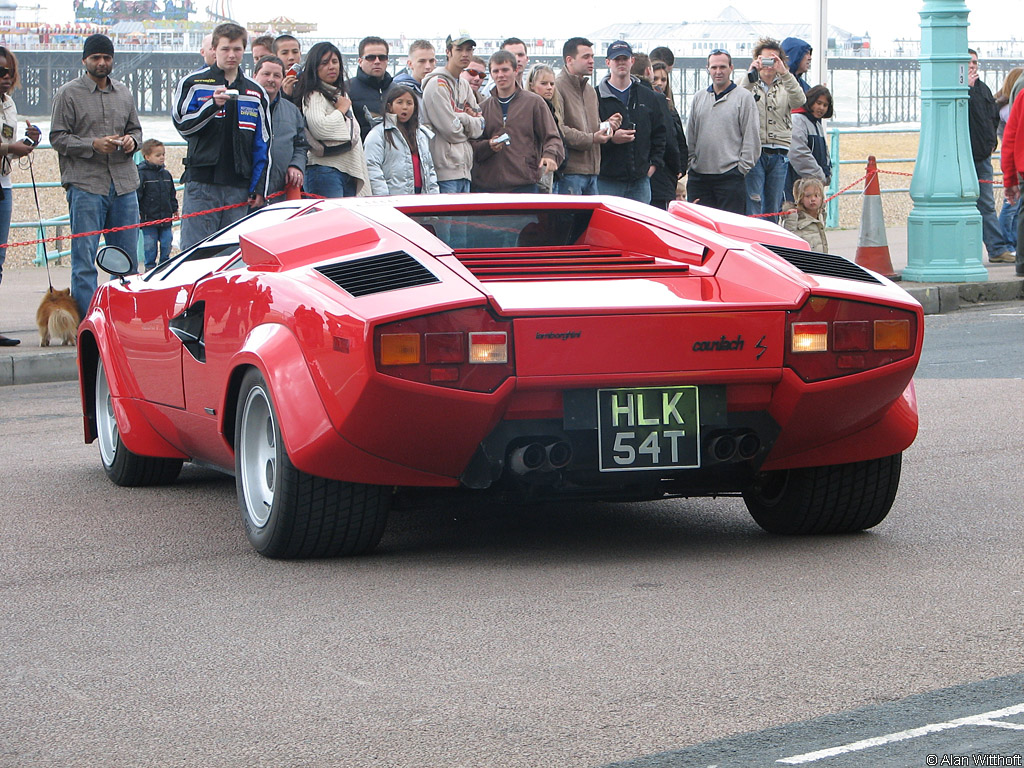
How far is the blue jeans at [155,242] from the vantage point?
15.1 metres

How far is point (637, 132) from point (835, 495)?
815 centimetres

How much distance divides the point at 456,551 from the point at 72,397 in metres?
5.14

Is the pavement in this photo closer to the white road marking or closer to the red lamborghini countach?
the red lamborghini countach

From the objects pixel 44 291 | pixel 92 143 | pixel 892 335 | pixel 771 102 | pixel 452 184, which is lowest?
pixel 44 291

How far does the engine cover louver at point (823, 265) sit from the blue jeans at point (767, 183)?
893cm

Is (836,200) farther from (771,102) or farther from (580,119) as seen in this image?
(580,119)

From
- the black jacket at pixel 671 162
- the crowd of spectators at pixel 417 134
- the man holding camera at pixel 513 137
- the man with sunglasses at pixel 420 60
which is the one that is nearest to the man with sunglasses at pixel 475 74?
the crowd of spectators at pixel 417 134

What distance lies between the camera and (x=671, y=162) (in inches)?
544

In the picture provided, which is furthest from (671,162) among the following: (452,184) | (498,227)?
(498,227)

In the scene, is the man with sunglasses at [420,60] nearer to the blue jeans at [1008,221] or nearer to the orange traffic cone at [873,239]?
the orange traffic cone at [873,239]

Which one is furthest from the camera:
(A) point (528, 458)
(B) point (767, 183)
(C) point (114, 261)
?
(B) point (767, 183)

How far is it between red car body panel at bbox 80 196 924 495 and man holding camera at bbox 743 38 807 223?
8.86 metres

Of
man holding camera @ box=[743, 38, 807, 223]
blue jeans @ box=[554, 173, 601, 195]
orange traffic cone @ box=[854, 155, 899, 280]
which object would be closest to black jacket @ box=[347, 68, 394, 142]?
blue jeans @ box=[554, 173, 601, 195]

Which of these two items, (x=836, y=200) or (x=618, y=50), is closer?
(x=618, y=50)
